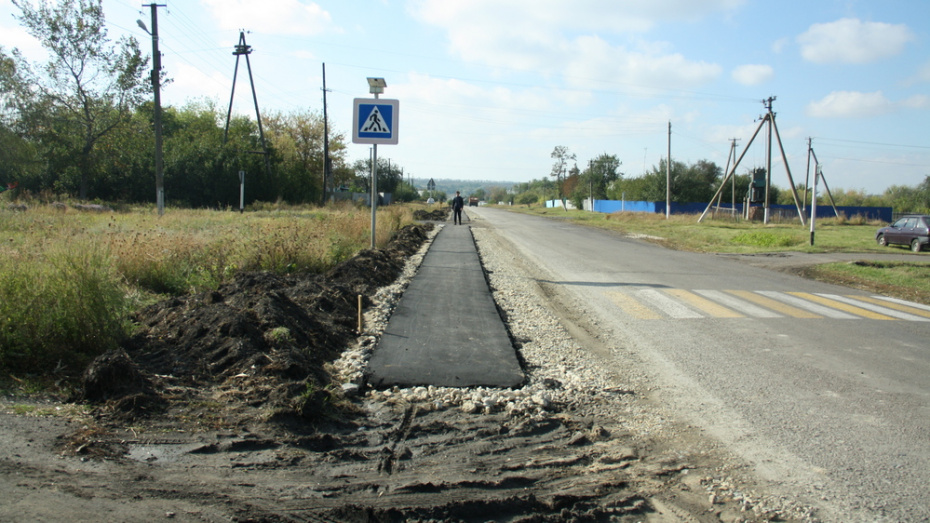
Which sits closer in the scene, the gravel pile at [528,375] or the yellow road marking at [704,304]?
the gravel pile at [528,375]

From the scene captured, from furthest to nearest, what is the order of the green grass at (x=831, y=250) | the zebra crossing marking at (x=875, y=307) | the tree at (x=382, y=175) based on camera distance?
the tree at (x=382, y=175)
the green grass at (x=831, y=250)
the zebra crossing marking at (x=875, y=307)

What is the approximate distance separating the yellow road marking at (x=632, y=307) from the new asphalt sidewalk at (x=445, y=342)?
2.14 m

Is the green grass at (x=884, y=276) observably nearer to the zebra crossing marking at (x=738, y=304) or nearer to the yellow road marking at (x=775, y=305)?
the yellow road marking at (x=775, y=305)

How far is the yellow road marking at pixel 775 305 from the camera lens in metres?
9.18

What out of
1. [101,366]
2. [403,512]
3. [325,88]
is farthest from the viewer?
[325,88]

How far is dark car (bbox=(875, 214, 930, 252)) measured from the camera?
23.4m

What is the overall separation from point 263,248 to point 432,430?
7843mm

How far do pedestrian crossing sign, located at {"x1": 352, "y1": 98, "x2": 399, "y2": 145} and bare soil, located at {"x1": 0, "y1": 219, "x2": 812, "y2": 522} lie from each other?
757 cm

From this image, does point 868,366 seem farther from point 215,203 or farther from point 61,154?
point 61,154

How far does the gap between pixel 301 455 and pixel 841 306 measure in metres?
9.87

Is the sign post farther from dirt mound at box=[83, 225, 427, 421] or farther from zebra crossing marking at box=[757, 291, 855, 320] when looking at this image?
zebra crossing marking at box=[757, 291, 855, 320]

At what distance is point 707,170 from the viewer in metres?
81.6

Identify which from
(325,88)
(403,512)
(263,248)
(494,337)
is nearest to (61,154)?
(325,88)

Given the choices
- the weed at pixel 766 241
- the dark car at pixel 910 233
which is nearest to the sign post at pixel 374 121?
the weed at pixel 766 241
